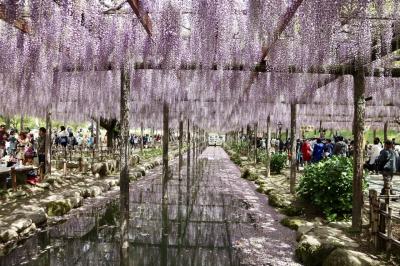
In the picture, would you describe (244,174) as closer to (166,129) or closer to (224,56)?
(166,129)

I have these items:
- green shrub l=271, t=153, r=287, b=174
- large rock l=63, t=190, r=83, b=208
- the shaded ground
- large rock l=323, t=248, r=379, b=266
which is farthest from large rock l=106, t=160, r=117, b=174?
large rock l=323, t=248, r=379, b=266

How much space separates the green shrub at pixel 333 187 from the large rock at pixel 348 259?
252 centimetres

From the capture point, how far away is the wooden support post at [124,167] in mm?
4977

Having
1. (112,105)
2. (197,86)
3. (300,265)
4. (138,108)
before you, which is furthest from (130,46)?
(138,108)

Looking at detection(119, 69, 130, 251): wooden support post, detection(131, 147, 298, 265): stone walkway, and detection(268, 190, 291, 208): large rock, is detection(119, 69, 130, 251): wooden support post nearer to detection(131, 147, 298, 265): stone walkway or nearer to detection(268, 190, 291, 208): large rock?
detection(131, 147, 298, 265): stone walkway

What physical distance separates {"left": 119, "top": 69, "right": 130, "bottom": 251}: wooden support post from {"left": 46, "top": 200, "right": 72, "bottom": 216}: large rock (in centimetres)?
282

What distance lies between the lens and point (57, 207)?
750 centimetres

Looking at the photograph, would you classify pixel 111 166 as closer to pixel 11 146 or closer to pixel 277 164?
pixel 11 146

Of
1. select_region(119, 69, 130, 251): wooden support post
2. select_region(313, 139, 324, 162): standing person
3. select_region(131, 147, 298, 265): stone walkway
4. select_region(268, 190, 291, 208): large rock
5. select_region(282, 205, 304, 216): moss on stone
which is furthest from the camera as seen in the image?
select_region(313, 139, 324, 162): standing person

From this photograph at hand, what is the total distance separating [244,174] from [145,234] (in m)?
8.26

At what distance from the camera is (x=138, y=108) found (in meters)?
14.5

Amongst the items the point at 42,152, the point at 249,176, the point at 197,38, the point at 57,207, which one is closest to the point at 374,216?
the point at 197,38

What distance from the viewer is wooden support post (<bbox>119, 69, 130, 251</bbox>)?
498cm

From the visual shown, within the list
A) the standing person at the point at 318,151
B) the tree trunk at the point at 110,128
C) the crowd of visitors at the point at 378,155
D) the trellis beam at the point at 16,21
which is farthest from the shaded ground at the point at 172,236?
the tree trunk at the point at 110,128
